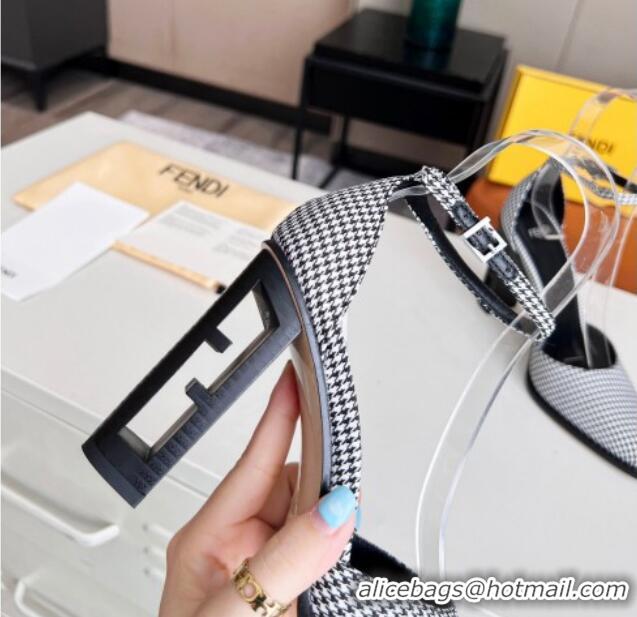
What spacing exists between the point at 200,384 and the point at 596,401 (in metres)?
0.36

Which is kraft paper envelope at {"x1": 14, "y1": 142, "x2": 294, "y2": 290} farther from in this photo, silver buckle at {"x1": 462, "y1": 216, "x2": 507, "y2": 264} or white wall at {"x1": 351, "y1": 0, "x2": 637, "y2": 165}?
white wall at {"x1": 351, "y1": 0, "x2": 637, "y2": 165}

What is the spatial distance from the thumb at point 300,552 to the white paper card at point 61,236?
42 cm

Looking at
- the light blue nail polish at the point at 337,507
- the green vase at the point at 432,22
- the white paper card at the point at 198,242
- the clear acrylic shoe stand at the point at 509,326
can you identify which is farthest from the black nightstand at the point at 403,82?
the light blue nail polish at the point at 337,507

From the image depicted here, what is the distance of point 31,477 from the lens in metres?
0.62

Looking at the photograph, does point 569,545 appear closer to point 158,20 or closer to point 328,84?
point 328,84

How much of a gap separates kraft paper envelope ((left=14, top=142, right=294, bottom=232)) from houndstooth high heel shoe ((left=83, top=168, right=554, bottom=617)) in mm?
411

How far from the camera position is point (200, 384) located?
1.18 ft

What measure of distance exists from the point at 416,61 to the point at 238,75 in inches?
39.2

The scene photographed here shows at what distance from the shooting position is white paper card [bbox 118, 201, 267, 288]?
2.23 feet

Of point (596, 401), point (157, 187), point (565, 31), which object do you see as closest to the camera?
point (596, 401)
